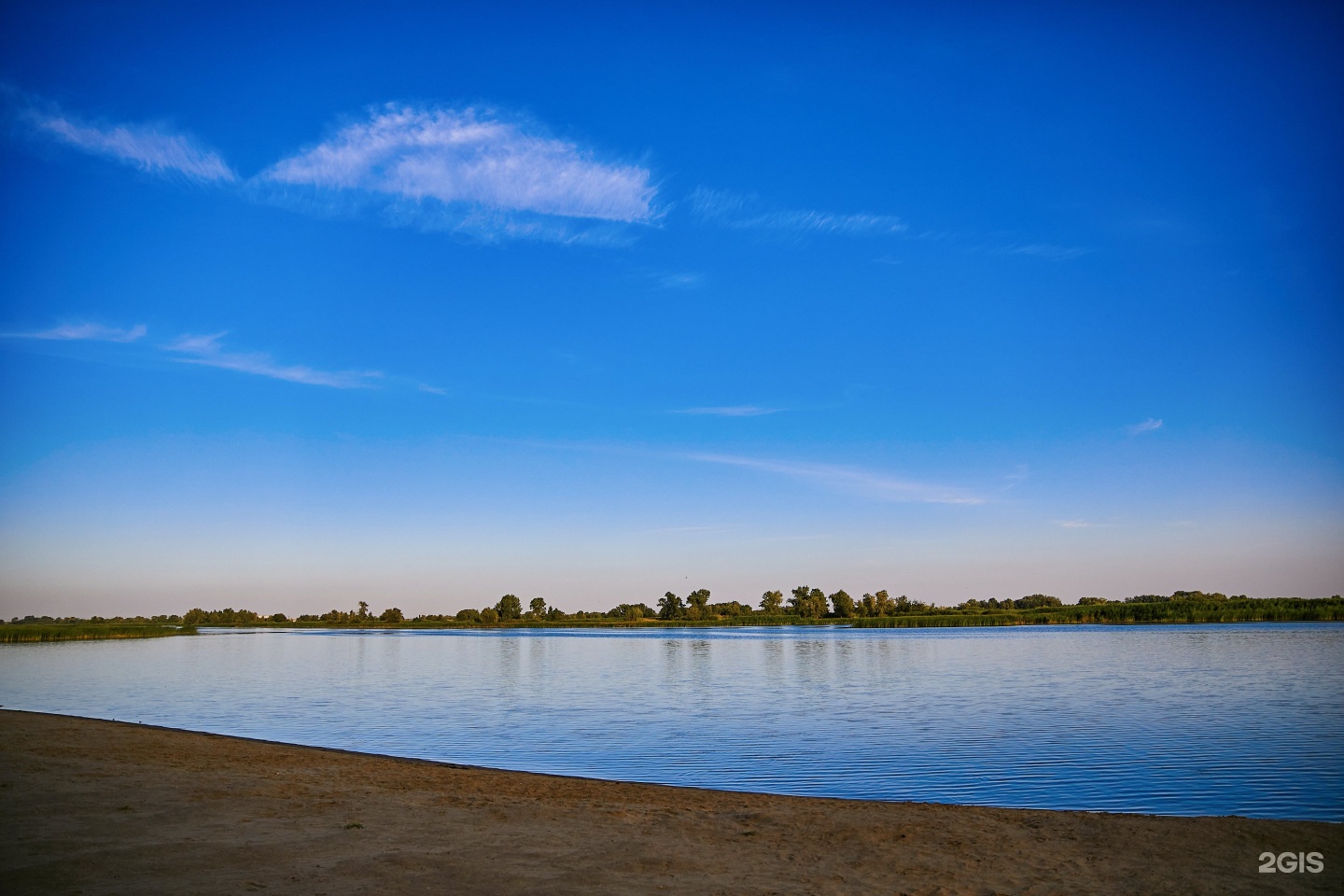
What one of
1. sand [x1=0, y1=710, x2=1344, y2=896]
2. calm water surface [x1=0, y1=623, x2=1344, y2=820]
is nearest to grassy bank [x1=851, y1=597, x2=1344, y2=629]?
calm water surface [x1=0, y1=623, x2=1344, y2=820]

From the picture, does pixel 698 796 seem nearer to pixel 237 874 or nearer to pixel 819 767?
pixel 819 767

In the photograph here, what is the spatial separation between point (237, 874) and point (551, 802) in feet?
18.2

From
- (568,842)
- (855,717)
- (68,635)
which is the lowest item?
(68,635)

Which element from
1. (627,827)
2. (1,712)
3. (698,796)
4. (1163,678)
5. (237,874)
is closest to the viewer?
(237,874)

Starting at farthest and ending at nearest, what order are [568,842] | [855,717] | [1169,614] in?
[1169,614] → [855,717] → [568,842]

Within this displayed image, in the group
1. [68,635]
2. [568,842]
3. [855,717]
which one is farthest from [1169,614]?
[68,635]

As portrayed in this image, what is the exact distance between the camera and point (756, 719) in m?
26.3

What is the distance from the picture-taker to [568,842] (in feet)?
35.3

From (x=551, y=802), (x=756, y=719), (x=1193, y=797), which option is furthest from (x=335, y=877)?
(x=756, y=719)

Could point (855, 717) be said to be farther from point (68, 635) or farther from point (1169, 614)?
point (68, 635)

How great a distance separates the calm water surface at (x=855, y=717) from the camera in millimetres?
16188

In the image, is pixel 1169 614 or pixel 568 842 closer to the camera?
pixel 568 842

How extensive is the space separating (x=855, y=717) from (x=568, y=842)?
1723cm

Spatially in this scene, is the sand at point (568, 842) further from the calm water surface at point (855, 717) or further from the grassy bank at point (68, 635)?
the grassy bank at point (68, 635)
